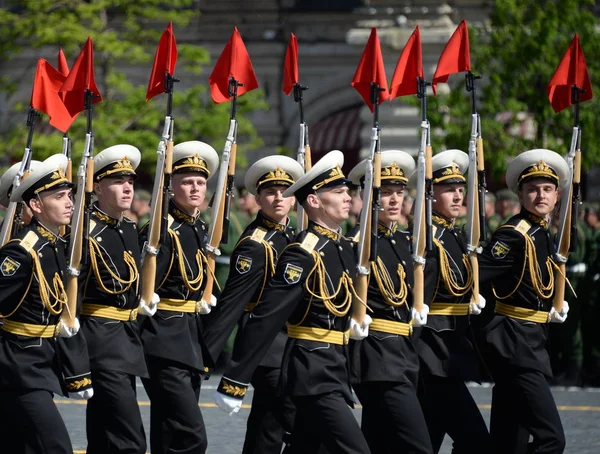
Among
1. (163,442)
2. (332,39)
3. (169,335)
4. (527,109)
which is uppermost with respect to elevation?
(332,39)

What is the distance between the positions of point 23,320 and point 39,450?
0.64 m

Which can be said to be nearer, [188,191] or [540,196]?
[540,196]

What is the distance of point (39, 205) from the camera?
8500mm

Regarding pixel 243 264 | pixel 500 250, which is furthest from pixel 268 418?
pixel 500 250

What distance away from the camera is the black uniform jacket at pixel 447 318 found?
912 cm

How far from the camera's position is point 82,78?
9.35 m

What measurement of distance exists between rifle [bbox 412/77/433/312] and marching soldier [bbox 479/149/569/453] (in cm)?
50

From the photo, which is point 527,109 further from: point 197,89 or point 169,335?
point 169,335

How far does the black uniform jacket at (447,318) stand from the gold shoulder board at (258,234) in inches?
37.3

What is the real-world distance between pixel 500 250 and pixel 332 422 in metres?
2.05

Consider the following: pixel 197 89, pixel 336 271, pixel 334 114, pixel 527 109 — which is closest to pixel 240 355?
pixel 336 271

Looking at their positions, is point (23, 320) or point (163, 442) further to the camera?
point (163, 442)

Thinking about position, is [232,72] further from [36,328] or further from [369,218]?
[36,328]

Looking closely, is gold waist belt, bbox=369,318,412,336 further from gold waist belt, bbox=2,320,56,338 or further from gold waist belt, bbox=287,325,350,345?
gold waist belt, bbox=2,320,56,338
